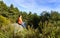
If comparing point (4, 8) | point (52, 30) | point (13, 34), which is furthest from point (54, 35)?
point (4, 8)

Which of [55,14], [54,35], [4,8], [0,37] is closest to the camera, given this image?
[54,35]

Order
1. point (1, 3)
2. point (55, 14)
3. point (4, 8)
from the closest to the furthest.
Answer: point (55, 14) → point (4, 8) → point (1, 3)

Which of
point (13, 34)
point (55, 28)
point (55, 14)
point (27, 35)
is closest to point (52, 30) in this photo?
point (55, 28)

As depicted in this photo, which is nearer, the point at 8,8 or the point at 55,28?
the point at 55,28

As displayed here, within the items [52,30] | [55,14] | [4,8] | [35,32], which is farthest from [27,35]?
[4,8]

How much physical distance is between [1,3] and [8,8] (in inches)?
153

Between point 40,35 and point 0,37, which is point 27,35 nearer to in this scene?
point 40,35

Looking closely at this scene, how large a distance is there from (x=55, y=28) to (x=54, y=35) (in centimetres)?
46

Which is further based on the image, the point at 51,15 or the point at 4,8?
the point at 4,8

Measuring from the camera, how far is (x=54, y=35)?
12773mm

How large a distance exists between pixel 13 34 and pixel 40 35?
61.9 inches

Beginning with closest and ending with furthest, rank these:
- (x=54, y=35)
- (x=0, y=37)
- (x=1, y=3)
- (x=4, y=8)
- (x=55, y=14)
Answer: (x=54, y=35) → (x=0, y=37) → (x=55, y=14) → (x=4, y=8) → (x=1, y=3)

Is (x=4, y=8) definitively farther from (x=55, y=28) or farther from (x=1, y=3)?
(x=55, y=28)

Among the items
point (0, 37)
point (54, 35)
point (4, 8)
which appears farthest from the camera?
point (4, 8)
